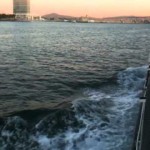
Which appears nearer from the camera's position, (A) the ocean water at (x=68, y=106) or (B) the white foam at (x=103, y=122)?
(B) the white foam at (x=103, y=122)

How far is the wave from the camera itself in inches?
703

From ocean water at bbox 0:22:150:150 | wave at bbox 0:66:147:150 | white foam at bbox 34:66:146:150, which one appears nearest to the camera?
white foam at bbox 34:66:146:150

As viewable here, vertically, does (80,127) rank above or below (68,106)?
below

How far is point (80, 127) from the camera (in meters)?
19.9

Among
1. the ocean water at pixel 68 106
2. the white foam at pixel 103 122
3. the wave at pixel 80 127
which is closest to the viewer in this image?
the white foam at pixel 103 122

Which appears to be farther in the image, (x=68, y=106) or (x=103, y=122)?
(x=68, y=106)

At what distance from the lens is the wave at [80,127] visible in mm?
17859

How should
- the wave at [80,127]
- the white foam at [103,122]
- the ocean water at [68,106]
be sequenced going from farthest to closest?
the ocean water at [68,106]
the wave at [80,127]
the white foam at [103,122]

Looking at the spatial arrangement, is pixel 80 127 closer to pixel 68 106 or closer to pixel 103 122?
pixel 103 122

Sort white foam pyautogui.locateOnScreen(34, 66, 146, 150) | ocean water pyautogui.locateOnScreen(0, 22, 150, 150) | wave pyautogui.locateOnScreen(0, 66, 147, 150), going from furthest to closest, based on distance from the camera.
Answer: ocean water pyautogui.locateOnScreen(0, 22, 150, 150), wave pyautogui.locateOnScreen(0, 66, 147, 150), white foam pyautogui.locateOnScreen(34, 66, 146, 150)

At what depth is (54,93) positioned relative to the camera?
28469 millimetres

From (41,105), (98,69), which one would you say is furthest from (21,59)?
(41,105)

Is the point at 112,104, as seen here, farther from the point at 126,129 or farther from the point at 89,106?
the point at 126,129

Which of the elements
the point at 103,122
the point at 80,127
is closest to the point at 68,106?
the point at 103,122
